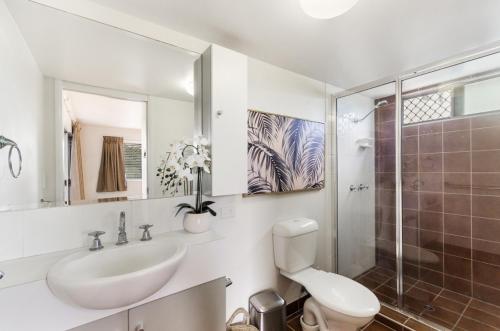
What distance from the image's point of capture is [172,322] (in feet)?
3.19

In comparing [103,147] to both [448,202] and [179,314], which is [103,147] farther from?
[448,202]

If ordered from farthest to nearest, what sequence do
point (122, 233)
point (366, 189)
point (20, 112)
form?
1. point (366, 189)
2. point (122, 233)
3. point (20, 112)

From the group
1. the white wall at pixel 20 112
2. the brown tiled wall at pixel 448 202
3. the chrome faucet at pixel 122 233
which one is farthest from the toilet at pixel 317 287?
the white wall at pixel 20 112

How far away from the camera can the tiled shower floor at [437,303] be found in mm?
1726

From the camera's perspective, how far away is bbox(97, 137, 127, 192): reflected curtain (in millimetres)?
1138

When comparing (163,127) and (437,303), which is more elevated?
(163,127)

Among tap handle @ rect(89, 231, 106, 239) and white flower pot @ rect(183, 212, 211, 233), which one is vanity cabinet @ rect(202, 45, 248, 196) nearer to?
white flower pot @ rect(183, 212, 211, 233)

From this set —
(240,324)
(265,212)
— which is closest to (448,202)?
(265,212)

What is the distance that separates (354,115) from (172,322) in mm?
2355

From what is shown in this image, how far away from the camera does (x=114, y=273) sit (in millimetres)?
984

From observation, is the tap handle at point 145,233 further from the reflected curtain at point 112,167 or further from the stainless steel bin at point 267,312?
the stainless steel bin at point 267,312

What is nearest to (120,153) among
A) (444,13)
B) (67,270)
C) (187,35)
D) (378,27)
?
(67,270)

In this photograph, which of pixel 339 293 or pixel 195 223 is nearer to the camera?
pixel 195 223

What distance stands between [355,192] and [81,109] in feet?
7.95
